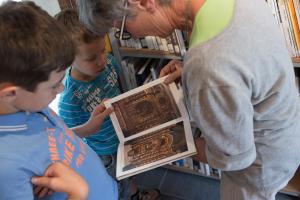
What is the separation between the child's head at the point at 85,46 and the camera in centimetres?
121

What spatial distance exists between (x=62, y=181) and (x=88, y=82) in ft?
1.94

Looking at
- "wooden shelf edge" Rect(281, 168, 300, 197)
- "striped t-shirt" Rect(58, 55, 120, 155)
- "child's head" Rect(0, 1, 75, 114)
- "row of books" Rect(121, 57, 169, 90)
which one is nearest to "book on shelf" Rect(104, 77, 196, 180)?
"striped t-shirt" Rect(58, 55, 120, 155)

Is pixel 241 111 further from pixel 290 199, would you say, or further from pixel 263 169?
pixel 290 199

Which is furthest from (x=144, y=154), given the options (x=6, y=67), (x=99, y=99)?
(x=6, y=67)

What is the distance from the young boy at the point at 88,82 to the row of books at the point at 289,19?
0.60 m

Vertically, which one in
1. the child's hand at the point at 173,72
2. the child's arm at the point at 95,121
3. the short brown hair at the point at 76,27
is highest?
the short brown hair at the point at 76,27

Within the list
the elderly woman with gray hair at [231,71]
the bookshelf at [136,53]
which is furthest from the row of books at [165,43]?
the elderly woman with gray hair at [231,71]

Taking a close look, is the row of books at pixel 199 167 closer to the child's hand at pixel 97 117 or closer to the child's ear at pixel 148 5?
the child's hand at pixel 97 117

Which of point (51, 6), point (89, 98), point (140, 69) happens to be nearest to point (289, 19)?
point (140, 69)

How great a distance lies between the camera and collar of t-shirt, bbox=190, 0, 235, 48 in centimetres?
78

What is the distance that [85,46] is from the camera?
1243 mm

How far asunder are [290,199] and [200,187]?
1.41 feet

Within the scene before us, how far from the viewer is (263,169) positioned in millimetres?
1039

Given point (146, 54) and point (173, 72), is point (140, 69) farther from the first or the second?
point (173, 72)
